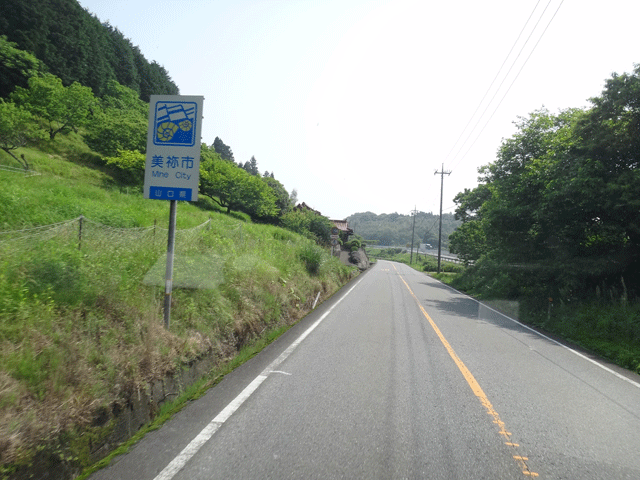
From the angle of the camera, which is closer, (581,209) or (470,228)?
(581,209)

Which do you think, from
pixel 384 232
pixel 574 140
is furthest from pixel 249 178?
pixel 384 232

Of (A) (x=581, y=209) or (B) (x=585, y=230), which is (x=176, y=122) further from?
(B) (x=585, y=230)

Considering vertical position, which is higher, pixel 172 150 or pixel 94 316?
pixel 172 150

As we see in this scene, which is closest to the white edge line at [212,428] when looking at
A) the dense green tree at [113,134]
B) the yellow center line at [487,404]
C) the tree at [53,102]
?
the yellow center line at [487,404]

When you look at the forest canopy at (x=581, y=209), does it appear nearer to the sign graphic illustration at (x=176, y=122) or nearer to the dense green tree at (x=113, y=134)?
the sign graphic illustration at (x=176, y=122)

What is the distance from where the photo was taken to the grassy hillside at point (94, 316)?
284cm

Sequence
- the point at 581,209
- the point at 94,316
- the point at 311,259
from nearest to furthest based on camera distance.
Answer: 1. the point at 94,316
2. the point at 581,209
3. the point at 311,259

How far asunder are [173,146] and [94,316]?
8.41 ft

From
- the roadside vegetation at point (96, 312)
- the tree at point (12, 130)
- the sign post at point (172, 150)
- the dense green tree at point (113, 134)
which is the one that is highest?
the dense green tree at point (113, 134)

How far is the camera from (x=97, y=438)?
3004 mm

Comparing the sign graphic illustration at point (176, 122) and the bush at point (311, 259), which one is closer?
the sign graphic illustration at point (176, 122)

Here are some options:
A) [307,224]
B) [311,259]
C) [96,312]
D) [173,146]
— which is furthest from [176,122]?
[307,224]

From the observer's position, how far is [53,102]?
1157 inches

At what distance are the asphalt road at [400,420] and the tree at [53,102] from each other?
3287 cm
